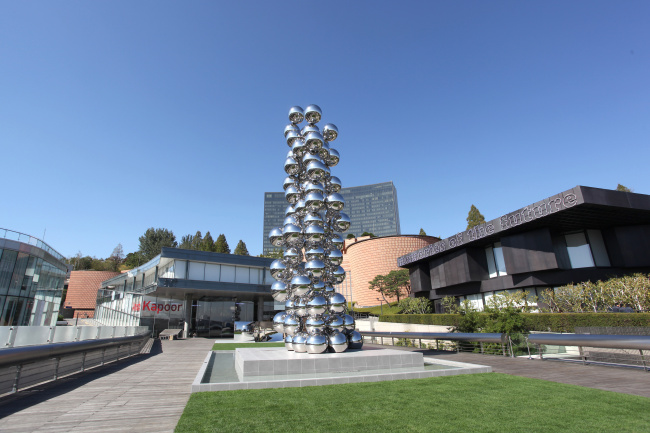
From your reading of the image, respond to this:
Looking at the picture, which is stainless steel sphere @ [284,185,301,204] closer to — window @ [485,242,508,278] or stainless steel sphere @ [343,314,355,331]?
stainless steel sphere @ [343,314,355,331]

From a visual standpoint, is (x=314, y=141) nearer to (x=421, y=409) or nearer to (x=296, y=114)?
(x=296, y=114)

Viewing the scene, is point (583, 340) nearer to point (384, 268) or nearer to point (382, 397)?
point (382, 397)

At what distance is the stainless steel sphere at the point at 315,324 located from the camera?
9.95 meters

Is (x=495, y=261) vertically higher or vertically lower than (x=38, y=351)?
higher

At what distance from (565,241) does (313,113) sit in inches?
1142

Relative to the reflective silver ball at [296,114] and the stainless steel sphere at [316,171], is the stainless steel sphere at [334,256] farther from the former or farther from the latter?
the reflective silver ball at [296,114]

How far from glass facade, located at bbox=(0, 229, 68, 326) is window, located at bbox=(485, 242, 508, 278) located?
43.0m

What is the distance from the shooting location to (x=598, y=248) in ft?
93.8

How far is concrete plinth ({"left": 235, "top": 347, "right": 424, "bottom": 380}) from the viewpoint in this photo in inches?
324

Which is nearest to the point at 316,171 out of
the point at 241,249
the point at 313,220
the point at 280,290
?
the point at 313,220

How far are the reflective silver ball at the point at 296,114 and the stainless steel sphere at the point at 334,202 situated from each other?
11.1 feet

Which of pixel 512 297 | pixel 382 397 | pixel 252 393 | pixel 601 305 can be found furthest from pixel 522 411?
pixel 512 297

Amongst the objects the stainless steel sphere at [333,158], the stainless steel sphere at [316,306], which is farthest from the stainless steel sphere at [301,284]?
the stainless steel sphere at [333,158]

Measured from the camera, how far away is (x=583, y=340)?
32.2ft
